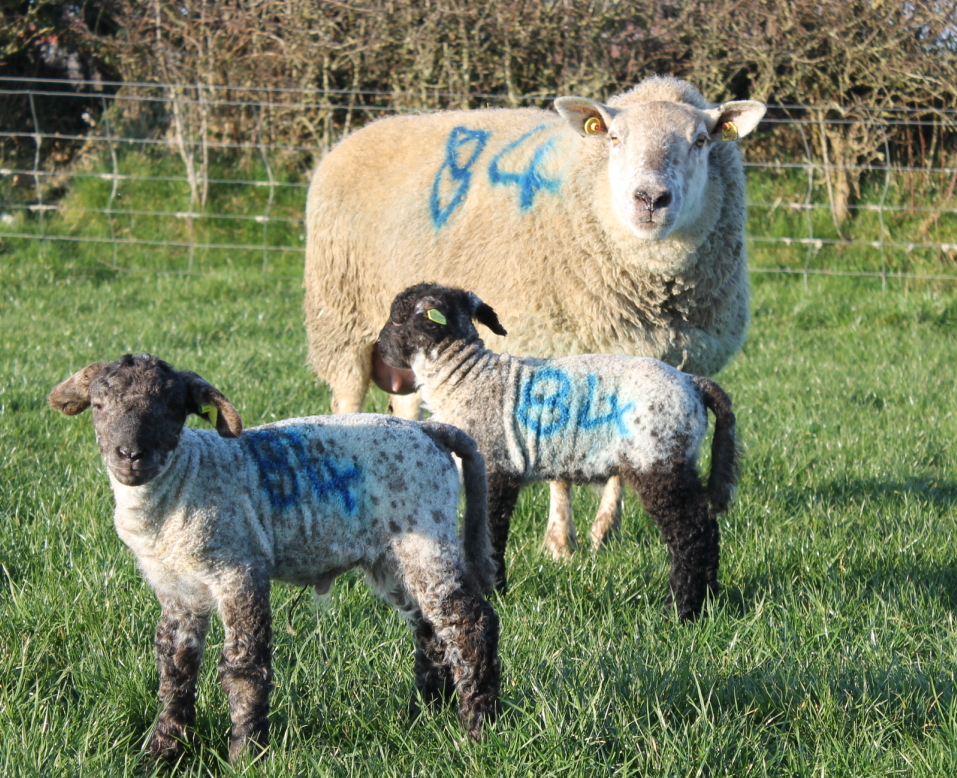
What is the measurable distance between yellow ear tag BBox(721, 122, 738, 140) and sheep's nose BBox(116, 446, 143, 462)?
314 cm

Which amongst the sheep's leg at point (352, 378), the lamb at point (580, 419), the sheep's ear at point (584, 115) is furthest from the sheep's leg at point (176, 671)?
the sheep's leg at point (352, 378)

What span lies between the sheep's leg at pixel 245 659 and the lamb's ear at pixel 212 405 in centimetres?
34

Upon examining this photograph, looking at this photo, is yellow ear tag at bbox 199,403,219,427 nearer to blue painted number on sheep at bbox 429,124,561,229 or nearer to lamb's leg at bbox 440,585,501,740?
lamb's leg at bbox 440,585,501,740

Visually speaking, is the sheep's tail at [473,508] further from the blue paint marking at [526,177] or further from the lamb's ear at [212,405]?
the blue paint marking at [526,177]

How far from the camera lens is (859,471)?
477 cm

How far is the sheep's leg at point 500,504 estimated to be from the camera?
327cm

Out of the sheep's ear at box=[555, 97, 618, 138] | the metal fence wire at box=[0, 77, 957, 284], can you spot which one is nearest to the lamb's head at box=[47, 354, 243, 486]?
the sheep's ear at box=[555, 97, 618, 138]

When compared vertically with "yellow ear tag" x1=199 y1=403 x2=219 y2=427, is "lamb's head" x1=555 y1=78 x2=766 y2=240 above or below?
above

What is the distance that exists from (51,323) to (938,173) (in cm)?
803

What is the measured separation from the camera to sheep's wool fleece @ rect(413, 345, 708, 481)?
316 cm

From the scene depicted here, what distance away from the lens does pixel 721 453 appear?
329cm

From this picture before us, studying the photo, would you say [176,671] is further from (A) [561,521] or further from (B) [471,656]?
(A) [561,521]

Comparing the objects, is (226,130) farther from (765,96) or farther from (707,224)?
(707,224)

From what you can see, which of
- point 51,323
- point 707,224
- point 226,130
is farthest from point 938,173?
point 51,323
